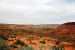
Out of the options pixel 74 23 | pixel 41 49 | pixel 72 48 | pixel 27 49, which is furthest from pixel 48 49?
pixel 74 23

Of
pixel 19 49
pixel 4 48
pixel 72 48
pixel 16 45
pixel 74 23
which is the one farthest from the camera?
pixel 74 23

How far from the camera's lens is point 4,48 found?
2469 centimetres

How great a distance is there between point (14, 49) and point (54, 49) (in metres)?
4.28

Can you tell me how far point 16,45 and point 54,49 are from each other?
4796 millimetres

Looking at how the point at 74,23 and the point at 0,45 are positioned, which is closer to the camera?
the point at 0,45

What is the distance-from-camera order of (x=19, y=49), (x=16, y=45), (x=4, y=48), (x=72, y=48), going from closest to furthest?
(x=4, y=48) < (x=19, y=49) < (x=16, y=45) < (x=72, y=48)

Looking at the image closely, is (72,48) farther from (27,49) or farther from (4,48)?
(4,48)

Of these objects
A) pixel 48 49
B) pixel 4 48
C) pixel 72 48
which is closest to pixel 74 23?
pixel 72 48

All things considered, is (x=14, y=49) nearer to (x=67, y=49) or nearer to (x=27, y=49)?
(x=27, y=49)

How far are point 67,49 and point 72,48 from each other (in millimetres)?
1697

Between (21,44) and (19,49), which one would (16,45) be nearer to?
(21,44)

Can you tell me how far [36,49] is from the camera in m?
27.5

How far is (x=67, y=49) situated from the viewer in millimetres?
30406

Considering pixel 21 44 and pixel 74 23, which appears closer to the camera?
pixel 21 44
